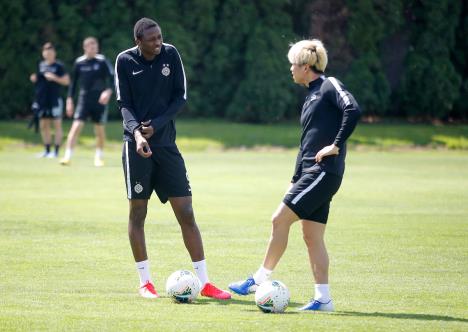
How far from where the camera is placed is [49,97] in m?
24.5

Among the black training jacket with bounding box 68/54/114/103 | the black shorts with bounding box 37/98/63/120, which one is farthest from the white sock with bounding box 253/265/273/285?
the black shorts with bounding box 37/98/63/120

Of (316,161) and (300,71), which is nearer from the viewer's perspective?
(316,161)

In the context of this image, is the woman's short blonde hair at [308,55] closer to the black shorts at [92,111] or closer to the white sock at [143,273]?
the white sock at [143,273]

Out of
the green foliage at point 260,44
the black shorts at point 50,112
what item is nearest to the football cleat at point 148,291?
the black shorts at point 50,112

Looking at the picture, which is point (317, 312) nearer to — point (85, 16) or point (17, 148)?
point (17, 148)

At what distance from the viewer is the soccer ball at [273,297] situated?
798 cm

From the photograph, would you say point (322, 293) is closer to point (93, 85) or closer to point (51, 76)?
point (93, 85)

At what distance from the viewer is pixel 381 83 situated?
1342 inches

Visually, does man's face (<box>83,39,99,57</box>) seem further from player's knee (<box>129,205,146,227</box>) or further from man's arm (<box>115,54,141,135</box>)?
player's knee (<box>129,205,146,227</box>)

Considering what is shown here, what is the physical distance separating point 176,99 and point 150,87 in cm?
25

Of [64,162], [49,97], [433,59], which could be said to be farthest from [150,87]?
[433,59]

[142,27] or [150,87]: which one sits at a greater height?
[142,27]

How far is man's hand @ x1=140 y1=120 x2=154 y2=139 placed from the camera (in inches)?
335

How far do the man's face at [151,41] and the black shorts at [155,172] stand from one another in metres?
0.80
